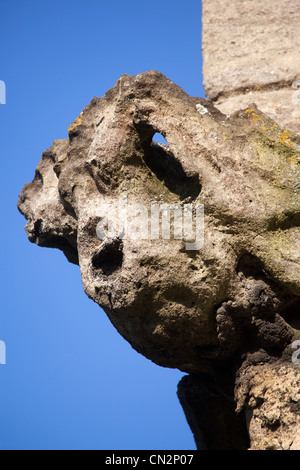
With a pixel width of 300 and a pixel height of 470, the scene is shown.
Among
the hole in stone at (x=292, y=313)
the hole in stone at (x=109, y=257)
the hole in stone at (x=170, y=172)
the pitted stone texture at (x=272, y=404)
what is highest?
the hole in stone at (x=170, y=172)

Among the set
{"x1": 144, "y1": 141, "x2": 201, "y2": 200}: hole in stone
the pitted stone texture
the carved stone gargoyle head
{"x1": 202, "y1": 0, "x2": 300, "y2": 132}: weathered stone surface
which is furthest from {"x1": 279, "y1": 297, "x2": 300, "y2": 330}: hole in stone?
{"x1": 202, "y1": 0, "x2": 300, "y2": 132}: weathered stone surface

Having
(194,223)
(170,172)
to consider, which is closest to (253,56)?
(170,172)

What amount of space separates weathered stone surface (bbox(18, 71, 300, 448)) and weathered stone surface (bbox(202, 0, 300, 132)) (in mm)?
534

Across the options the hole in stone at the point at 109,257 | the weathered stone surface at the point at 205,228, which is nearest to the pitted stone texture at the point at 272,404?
the weathered stone surface at the point at 205,228

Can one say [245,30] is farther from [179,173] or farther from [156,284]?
[156,284]

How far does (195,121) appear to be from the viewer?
6.95ft

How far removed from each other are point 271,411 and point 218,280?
0.40 metres

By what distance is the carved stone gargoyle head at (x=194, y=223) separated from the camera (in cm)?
195

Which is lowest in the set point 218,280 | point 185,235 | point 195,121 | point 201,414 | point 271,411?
point 271,411

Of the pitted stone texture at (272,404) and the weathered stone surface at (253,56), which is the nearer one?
the pitted stone texture at (272,404)

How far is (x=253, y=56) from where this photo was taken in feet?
9.32

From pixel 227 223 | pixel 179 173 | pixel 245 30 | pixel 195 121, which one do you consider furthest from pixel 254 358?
pixel 245 30

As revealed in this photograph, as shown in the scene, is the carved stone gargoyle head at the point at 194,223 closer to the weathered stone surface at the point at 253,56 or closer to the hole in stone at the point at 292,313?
the hole in stone at the point at 292,313

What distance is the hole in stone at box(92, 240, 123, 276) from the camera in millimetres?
2021
